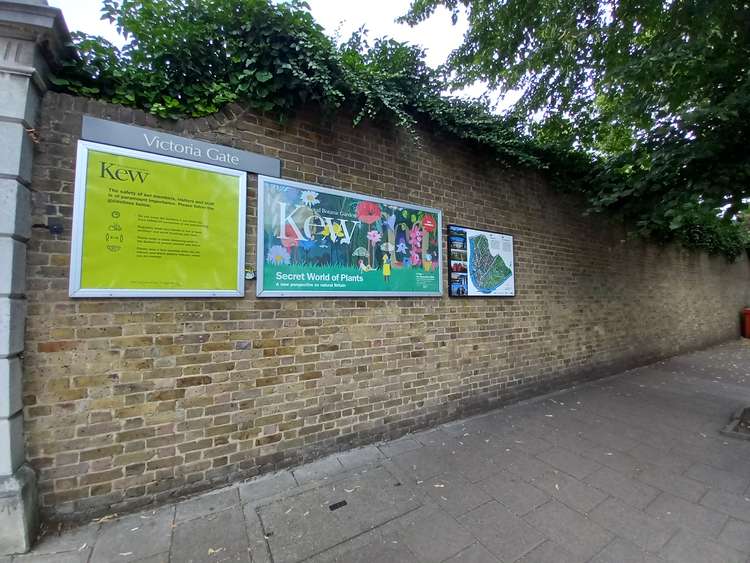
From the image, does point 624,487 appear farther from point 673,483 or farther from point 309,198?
point 309,198

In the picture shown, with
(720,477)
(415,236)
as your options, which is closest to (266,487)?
(415,236)

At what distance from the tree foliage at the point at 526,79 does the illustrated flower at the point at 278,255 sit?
4.11ft

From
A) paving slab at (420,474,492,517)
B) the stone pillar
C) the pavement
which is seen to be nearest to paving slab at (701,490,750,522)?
the pavement

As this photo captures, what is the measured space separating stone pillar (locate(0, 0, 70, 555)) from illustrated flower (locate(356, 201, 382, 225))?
8.21 feet

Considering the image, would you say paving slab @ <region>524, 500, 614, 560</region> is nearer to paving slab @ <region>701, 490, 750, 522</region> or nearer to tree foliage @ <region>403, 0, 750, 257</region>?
paving slab @ <region>701, 490, 750, 522</region>

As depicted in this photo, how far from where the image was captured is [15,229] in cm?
192

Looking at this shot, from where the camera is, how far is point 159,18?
2.53m

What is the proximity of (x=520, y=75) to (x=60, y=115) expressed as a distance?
229 inches

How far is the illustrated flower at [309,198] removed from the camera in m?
3.05

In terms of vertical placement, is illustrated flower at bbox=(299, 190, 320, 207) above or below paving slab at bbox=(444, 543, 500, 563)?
above

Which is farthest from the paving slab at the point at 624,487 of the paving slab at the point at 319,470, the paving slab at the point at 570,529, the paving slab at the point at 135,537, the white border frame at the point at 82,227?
the white border frame at the point at 82,227

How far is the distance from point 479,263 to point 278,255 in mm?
2794

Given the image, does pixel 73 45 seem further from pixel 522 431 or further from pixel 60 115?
pixel 522 431

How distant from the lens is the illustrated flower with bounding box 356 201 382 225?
338 centimetres
